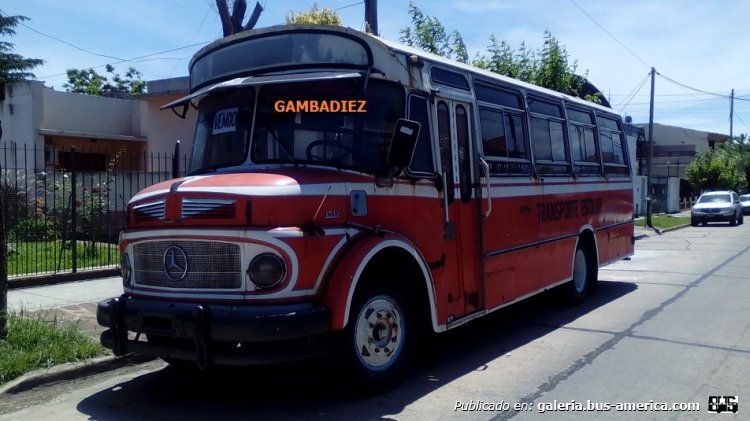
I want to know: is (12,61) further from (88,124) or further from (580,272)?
(580,272)

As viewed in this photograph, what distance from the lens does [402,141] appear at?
564 cm

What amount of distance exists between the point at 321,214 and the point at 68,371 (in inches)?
122

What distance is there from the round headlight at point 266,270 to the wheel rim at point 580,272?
20.7ft

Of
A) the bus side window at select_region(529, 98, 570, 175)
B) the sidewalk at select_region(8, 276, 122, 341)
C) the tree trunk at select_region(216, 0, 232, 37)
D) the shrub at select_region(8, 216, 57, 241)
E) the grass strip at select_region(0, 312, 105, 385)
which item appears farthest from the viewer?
the tree trunk at select_region(216, 0, 232, 37)

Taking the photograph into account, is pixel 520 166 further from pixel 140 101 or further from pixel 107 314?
pixel 140 101

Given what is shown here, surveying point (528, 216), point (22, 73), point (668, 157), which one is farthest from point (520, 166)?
point (668, 157)

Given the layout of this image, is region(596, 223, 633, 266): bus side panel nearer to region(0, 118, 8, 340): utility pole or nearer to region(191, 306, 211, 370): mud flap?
region(191, 306, 211, 370): mud flap

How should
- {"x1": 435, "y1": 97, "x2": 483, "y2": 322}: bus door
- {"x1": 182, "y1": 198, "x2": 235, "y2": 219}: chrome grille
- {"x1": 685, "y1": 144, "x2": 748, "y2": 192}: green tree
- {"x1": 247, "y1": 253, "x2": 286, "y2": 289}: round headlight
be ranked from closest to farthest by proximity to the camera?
{"x1": 247, "y1": 253, "x2": 286, "y2": 289}: round headlight < {"x1": 182, "y1": 198, "x2": 235, "y2": 219}: chrome grille < {"x1": 435, "y1": 97, "x2": 483, "y2": 322}: bus door < {"x1": 685, "y1": 144, "x2": 748, "y2": 192}: green tree

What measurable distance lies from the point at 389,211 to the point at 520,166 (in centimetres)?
288

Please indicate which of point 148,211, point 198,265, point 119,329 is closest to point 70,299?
point 119,329

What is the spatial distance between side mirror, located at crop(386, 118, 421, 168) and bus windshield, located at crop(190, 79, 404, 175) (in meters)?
0.23

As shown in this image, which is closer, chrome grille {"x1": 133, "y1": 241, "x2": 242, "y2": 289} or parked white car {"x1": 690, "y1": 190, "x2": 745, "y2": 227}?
chrome grille {"x1": 133, "y1": 241, "x2": 242, "y2": 289}

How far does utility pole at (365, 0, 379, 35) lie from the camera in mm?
15070

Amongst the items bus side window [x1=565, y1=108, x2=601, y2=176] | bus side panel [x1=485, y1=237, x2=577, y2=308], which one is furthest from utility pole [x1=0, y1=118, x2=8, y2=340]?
bus side window [x1=565, y1=108, x2=601, y2=176]
